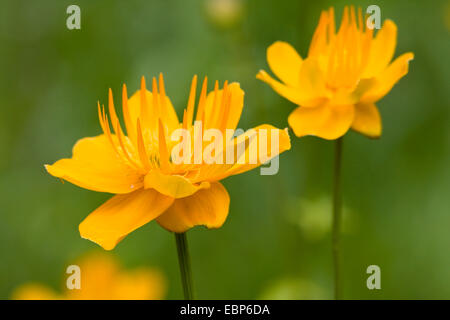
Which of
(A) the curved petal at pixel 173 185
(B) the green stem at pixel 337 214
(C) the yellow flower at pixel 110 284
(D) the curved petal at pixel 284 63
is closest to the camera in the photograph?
(A) the curved petal at pixel 173 185

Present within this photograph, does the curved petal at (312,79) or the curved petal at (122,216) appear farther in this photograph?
A: the curved petal at (312,79)

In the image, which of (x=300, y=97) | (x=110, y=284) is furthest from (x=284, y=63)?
(x=110, y=284)

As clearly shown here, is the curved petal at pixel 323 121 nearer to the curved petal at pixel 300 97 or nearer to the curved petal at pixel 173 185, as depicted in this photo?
the curved petal at pixel 300 97

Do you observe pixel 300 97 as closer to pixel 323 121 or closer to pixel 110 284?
pixel 323 121

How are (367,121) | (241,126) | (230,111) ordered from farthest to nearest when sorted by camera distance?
(241,126) < (367,121) < (230,111)

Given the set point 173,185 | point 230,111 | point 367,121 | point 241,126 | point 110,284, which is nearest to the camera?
point 173,185

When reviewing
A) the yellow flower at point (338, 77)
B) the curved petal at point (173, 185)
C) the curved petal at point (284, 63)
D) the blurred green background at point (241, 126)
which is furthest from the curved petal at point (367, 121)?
the blurred green background at point (241, 126)

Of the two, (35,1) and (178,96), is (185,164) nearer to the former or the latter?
(178,96)

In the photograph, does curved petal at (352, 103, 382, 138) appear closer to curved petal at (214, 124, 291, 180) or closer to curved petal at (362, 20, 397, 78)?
curved petal at (362, 20, 397, 78)

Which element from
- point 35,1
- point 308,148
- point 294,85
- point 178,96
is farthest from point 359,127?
point 35,1
